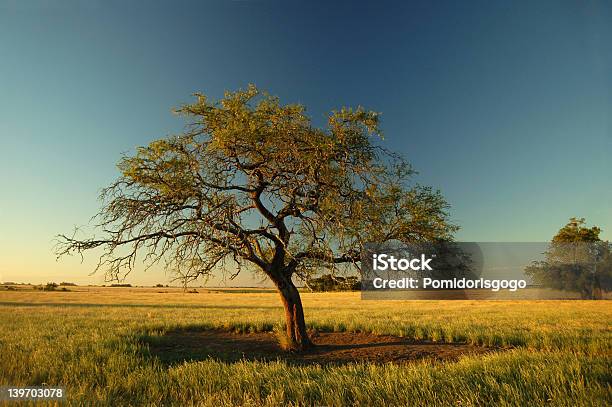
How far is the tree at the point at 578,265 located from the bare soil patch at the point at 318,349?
57.0 m

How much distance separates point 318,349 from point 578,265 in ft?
202

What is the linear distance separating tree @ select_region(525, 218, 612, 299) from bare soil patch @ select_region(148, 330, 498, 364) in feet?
187

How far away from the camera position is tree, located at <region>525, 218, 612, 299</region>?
60.5 meters

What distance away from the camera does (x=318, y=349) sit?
1530cm

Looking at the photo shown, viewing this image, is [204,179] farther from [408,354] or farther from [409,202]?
[408,354]

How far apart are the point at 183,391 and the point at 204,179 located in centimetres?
743

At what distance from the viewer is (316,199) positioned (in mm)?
13828

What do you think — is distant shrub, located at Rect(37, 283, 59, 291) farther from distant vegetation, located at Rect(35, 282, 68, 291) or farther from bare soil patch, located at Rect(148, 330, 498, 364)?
bare soil patch, located at Rect(148, 330, 498, 364)

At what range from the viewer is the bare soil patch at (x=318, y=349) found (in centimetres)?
1331

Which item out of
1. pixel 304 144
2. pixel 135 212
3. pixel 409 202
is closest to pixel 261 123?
pixel 304 144
